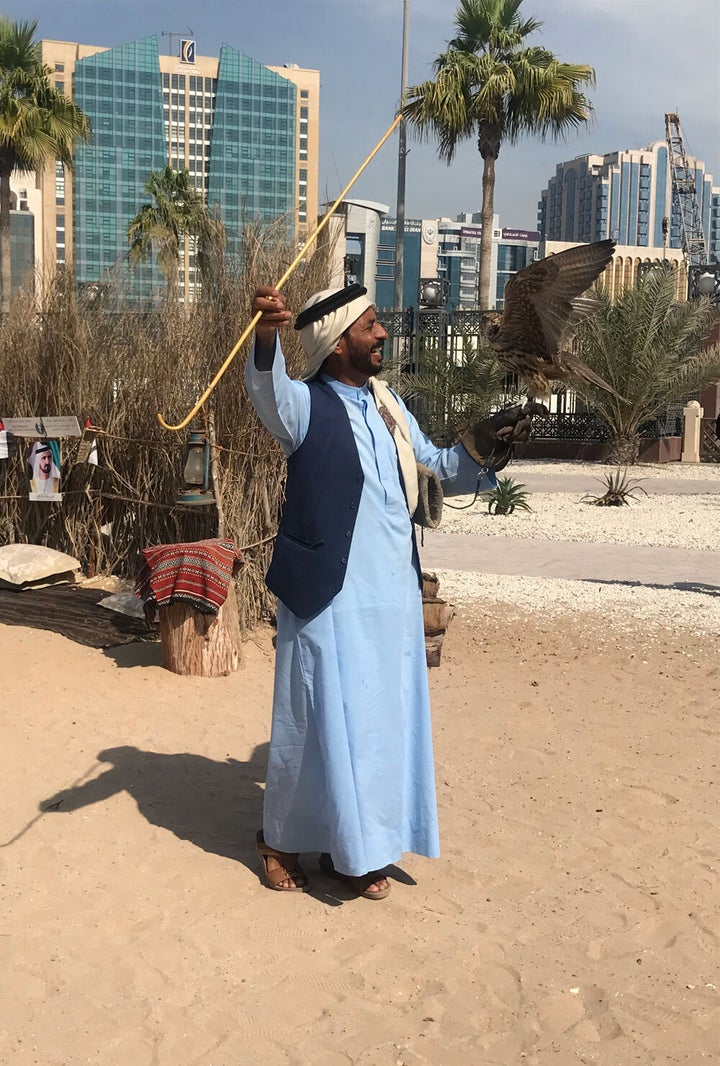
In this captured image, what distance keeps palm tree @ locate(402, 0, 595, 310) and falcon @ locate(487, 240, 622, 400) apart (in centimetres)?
1757

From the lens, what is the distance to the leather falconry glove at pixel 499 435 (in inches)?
117

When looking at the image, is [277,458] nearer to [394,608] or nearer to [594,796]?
[594,796]

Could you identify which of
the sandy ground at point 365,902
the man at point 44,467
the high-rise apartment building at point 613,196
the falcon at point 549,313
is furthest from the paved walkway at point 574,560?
the high-rise apartment building at point 613,196

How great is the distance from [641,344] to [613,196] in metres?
189

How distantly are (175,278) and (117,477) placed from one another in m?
1.50

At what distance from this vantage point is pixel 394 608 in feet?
10.2

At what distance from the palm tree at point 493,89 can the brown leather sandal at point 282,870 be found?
1794 centimetres

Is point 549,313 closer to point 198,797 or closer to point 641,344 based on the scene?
point 198,797

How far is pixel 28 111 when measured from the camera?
68.4 ft

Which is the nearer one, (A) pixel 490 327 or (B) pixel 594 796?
(A) pixel 490 327

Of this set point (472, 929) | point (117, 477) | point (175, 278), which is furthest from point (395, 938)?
point (175, 278)

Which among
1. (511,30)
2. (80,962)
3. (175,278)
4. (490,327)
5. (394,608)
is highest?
(511,30)

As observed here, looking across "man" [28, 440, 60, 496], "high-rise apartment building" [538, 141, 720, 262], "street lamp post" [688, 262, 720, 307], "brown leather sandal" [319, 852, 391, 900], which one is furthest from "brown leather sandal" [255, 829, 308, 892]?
"high-rise apartment building" [538, 141, 720, 262]

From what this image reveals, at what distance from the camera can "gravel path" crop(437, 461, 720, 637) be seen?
24.1ft
